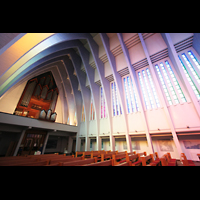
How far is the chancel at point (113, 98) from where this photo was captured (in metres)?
4.27

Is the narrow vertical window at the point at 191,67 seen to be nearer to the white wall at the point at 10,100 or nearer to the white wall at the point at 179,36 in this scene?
the white wall at the point at 179,36

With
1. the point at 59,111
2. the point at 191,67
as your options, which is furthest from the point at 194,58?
the point at 59,111

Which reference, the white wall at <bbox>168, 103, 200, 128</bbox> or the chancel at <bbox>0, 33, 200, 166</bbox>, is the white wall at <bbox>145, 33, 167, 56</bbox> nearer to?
the chancel at <bbox>0, 33, 200, 166</bbox>

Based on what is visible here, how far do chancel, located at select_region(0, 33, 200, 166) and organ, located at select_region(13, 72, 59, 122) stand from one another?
82 mm

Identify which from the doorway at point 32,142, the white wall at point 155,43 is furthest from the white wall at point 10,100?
the white wall at point 155,43

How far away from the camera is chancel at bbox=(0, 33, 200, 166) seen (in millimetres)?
4266

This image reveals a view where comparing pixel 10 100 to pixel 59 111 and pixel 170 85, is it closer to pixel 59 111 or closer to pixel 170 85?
pixel 59 111

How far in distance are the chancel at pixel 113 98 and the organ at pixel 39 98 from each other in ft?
0.27

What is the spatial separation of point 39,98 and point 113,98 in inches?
351

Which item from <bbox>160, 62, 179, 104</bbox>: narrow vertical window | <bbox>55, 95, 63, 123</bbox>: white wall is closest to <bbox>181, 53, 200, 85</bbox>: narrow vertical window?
<bbox>160, 62, 179, 104</bbox>: narrow vertical window
